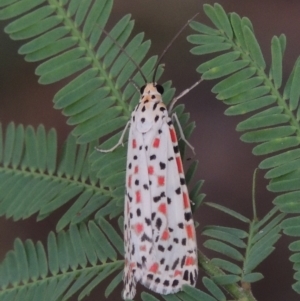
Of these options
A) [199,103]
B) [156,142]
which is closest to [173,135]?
[156,142]

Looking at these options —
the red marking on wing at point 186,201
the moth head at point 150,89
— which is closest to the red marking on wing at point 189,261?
the red marking on wing at point 186,201

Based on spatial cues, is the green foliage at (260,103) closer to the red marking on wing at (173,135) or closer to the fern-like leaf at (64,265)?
the red marking on wing at (173,135)

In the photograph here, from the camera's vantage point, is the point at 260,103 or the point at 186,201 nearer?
the point at 260,103

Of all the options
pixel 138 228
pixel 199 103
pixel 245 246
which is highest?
pixel 199 103

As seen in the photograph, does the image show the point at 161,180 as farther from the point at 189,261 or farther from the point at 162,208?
the point at 189,261

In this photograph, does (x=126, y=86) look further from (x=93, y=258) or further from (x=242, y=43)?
(x=93, y=258)
